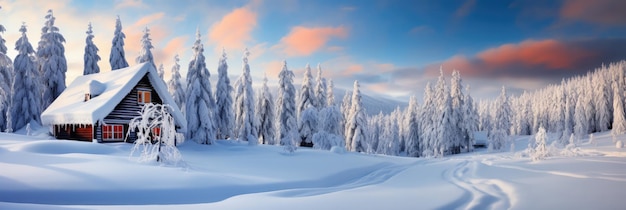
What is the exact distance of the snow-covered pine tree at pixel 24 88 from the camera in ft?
118

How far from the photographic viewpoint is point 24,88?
3644 centimetres

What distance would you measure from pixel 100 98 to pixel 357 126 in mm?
30260

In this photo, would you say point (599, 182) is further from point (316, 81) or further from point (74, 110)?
point (316, 81)

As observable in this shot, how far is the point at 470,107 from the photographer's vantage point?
6412cm

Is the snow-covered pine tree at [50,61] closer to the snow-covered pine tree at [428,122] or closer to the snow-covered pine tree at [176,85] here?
the snow-covered pine tree at [176,85]

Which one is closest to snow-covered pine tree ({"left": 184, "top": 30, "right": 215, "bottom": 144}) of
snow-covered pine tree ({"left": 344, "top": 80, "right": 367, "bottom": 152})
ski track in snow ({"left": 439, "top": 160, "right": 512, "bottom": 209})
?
snow-covered pine tree ({"left": 344, "top": 80, "right": 367, "bottom": 152})

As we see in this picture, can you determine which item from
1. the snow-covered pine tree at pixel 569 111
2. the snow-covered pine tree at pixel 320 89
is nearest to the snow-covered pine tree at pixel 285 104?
the snow-covered pine tree at pixel 320 89

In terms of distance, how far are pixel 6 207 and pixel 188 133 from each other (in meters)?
25.0

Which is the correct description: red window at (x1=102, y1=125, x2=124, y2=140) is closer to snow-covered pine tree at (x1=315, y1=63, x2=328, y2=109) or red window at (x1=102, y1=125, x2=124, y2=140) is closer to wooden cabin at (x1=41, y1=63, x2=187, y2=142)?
wooden cabin at (x1=41, y1=63, x2=187, y2=142)

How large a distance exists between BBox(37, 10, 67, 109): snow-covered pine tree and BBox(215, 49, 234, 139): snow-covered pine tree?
17401 millimetres

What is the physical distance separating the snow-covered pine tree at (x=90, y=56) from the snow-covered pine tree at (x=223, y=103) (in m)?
16.4

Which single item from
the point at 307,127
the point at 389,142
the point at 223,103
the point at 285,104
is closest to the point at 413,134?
the point at 389,142

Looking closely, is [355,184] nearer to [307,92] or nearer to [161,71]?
[307,92]

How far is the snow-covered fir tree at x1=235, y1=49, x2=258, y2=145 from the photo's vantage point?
42812 millimetres
